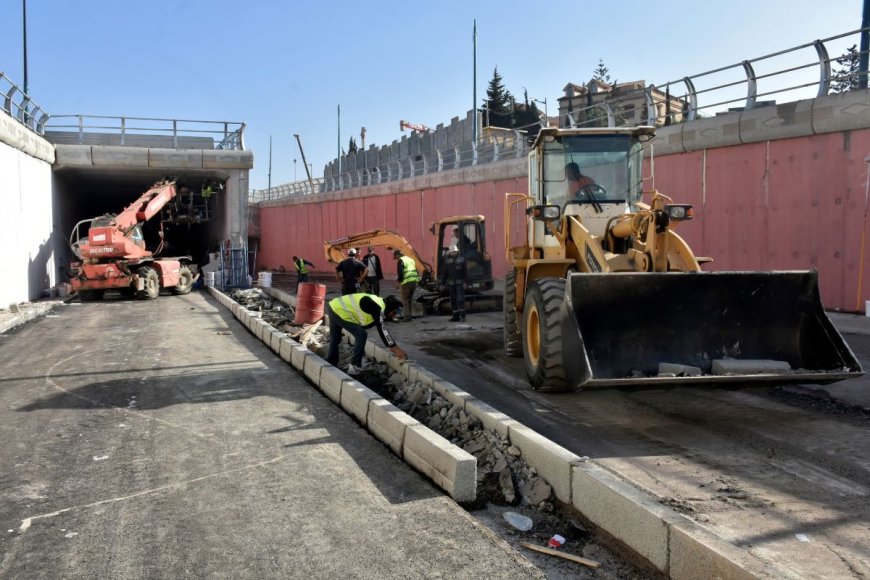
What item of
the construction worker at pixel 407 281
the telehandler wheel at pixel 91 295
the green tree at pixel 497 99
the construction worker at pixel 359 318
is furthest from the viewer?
the green tree at pixel 497 99

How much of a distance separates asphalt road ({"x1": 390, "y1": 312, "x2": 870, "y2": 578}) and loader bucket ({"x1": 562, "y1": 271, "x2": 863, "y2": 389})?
1.64ft

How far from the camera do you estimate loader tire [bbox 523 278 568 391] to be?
22.3ft

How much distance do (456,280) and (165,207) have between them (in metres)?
17.9

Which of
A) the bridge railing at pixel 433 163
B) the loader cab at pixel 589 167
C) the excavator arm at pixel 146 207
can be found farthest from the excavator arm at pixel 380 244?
the loader cab at pixel 589 167

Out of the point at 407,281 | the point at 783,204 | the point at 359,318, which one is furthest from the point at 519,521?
the point at 783,204

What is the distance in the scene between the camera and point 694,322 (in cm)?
654

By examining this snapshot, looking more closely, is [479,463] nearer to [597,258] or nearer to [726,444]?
[726,444]

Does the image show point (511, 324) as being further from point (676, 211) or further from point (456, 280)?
point (456, 280)

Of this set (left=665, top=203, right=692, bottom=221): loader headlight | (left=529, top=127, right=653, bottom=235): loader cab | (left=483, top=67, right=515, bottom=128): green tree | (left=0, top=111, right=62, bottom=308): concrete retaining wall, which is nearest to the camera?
(left=665, top=203, right=692, bottom=221): loader headlight

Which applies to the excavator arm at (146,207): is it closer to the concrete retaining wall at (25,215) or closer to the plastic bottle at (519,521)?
the concrete retaining wall at (25,215)

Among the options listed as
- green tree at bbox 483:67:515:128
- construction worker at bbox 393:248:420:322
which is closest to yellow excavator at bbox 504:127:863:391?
construction worker at bbox 393:248:420:322

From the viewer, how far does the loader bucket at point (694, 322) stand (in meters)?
6.40

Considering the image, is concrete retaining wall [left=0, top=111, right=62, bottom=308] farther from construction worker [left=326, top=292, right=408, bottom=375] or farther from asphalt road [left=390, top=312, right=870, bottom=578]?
asphalt road [left=390, top=312, right=870, bottom=578]

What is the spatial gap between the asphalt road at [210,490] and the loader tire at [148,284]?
1269 centimetres
